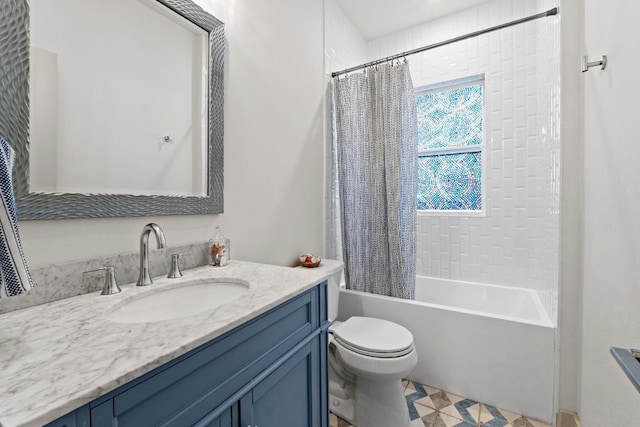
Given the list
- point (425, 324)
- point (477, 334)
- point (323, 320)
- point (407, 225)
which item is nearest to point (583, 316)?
point (477, 334)

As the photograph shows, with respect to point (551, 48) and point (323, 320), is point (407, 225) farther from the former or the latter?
point (551, 48)

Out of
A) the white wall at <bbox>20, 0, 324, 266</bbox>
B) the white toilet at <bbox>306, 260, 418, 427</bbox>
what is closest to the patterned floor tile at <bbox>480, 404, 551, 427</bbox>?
the white toilet at <bbox>306, 260, 418, 427</bbox>

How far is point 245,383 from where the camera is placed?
0.72 m

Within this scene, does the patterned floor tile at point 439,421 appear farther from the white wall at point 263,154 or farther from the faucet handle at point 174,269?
the faucet handle at point 174,269

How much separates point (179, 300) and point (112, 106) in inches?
27.7

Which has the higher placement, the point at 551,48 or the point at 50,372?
the point at 551,48

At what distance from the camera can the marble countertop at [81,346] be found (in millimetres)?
395

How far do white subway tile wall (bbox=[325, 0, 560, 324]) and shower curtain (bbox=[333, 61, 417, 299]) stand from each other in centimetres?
26

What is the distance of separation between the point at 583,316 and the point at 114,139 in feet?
6.67

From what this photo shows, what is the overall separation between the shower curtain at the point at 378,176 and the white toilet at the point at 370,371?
0.47 metres

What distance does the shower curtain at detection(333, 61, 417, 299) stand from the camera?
1.94 m

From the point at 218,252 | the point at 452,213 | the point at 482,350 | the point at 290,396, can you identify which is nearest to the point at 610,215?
the point at 482,350

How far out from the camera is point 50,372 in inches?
17.8

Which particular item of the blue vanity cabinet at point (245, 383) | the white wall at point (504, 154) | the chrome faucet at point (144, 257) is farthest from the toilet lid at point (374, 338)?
the white wall at point (504, 154)
